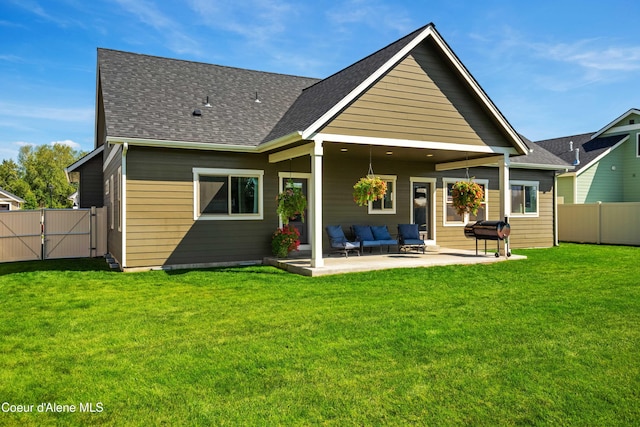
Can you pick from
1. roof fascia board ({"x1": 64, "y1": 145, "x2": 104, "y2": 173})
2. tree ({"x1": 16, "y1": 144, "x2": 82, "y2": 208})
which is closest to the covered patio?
roof fascia board ({"x1": 64, "y1": 145, "x2": 104, "y2": 173})

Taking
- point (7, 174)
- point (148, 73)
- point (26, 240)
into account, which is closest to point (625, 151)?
point (148, 73)

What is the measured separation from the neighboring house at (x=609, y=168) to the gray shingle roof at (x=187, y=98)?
14846mm

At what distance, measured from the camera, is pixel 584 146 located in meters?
24.8

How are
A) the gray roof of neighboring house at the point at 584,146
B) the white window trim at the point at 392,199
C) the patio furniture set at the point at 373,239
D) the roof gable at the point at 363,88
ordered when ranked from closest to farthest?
1. the roof gable at the point at 363,88
2. the patio furniture set at the point at 373,239
3. the white window trim at the point at 392,199
4. the gray roof of neighboring house at the point at 584,146

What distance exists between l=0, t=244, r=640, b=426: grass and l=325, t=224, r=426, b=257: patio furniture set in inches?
149

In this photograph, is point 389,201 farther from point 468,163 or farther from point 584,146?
point 584,146

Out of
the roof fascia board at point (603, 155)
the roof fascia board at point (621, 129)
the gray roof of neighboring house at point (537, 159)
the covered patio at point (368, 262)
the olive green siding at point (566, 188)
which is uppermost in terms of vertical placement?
the roof fascia board at point (621, 129)

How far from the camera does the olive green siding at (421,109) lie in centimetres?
1031

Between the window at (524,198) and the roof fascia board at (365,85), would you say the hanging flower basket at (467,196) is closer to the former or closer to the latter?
the roof fascia board at (365,85)

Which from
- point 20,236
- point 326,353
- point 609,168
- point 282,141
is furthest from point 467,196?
point 609,168

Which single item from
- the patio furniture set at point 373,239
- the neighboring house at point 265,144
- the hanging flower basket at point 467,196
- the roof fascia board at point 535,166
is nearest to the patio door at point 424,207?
the neighboring house at point 265,144

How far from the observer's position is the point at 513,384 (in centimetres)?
387

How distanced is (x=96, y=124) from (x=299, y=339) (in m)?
15.7

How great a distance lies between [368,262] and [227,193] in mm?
4089
